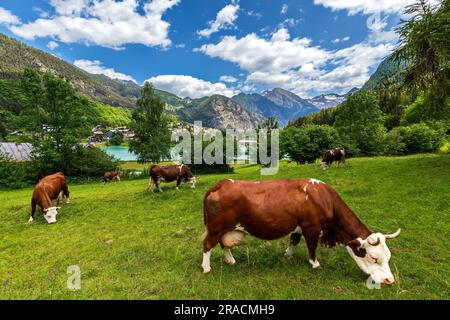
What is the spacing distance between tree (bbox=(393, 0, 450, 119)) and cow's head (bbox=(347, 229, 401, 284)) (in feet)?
45.3

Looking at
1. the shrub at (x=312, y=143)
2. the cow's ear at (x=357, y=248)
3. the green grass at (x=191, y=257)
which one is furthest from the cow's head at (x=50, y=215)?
the shrub at (x=312, y=143)

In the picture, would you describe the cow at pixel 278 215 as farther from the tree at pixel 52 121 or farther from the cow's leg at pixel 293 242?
the tree at pixel 52 121

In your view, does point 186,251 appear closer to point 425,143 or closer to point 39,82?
point 39,82

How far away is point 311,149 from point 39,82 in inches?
1661

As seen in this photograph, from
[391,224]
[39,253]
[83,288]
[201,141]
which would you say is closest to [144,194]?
[39,253]

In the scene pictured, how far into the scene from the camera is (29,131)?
110 ft

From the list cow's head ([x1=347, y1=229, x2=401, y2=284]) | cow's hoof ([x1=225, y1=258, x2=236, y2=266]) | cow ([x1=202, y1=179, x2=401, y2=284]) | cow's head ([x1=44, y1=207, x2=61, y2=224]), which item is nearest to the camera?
cow's head ([x1=347, y1=229, x2=401, y2=284])

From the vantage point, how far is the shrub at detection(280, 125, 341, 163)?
42.4 metres

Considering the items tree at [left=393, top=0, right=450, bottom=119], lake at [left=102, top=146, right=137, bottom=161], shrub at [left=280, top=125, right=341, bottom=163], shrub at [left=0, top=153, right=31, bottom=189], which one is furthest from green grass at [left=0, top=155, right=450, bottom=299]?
lake at [left=102, top=146, right=137, bottom=161]

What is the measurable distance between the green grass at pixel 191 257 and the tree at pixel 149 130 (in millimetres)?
29950

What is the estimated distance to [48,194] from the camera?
13188 millimetres

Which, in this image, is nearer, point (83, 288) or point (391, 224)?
point (83, 288)

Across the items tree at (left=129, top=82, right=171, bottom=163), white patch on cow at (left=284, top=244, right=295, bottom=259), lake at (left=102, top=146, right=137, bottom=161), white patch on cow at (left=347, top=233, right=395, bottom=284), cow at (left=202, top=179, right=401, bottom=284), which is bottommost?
lake at (left=102, top=146, right=137, bottom=161)

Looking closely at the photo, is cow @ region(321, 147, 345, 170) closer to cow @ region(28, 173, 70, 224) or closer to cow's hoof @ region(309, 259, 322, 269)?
cow's hoof @ region(309, 259, 322, 269)
